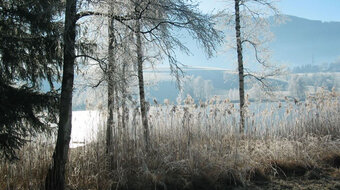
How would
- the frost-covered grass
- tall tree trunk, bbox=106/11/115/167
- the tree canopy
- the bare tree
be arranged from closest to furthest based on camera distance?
1. the tree canopy
2. tall tree trunk, bbox=106/11/115/167
3. the frost-covered grass
4. the bare tree

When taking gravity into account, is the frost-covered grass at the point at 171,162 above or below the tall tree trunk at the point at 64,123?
below

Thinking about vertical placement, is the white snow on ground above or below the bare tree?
below

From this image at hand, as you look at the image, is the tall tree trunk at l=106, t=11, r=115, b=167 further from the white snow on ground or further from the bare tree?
the bare tree

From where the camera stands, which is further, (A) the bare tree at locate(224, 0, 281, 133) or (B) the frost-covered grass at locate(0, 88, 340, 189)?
(A) the bare tree at locate(224, 0, 281, 133)

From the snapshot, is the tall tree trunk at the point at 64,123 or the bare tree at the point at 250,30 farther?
the bare tree at the point at 250,30

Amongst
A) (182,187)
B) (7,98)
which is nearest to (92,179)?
(182,187)

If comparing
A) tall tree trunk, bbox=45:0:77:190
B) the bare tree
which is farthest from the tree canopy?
the bare tree

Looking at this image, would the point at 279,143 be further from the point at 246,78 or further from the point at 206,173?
the point at 246,78

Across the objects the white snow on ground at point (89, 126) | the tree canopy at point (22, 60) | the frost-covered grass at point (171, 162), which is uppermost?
the tree canopy at point (22, 60)

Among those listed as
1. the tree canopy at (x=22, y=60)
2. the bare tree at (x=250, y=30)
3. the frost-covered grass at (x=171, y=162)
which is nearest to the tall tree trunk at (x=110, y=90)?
the frost-covered grass at (x=171, y=162)

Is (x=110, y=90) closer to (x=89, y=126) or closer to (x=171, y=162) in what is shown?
(x=89, y=126)

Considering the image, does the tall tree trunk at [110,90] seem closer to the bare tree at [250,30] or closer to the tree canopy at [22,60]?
the tree canopy at [22,60]

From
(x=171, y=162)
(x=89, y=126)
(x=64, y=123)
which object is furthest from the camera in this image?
(x=89, y=126)

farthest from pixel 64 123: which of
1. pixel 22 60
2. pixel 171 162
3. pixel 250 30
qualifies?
pixel 250 30
